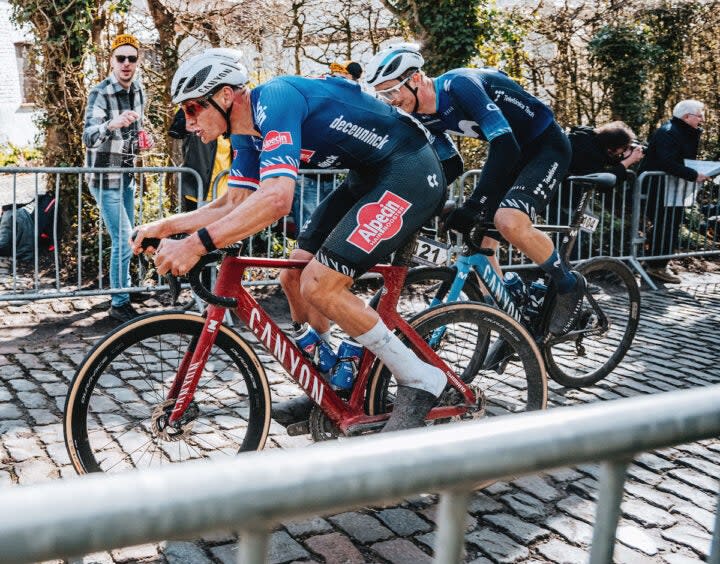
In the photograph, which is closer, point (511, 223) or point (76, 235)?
point (511, 223)

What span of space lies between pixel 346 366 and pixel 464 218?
118 centimetres

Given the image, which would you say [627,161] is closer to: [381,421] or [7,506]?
[381,421]

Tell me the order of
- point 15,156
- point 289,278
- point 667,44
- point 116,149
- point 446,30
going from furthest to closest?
point 15,156, point 667,44, point 446,30, point 116,149, point 289,278

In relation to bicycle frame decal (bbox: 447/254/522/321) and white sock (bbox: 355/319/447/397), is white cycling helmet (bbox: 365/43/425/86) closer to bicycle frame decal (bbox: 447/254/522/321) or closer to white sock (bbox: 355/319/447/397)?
bicycle frame decal (bbox: 447/254/522/321)

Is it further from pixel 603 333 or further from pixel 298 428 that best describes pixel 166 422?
pixel 603 333


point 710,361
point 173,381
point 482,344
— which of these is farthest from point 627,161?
point 173,381

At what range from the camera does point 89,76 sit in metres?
8.66

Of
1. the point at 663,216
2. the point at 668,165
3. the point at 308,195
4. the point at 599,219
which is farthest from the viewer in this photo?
the point at 599,219

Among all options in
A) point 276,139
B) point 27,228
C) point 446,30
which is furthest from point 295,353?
point 446,30

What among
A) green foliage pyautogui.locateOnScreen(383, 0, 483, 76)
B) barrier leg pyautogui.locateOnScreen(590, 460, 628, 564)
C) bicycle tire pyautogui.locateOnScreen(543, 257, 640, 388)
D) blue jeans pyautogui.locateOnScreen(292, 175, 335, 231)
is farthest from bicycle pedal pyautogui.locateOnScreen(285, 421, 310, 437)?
green foliage pyautogui.locateOnScreen(383, 0, 483, 76)

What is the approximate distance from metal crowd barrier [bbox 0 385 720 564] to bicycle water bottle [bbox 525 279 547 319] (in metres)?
4.17

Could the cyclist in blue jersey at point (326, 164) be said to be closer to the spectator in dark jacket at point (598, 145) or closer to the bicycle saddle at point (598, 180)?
the bicycle saddle at point (598, 180)

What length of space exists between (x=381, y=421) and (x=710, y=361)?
358 centimetres

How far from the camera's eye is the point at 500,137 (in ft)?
14.7
